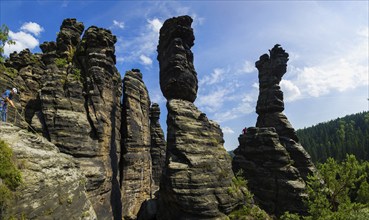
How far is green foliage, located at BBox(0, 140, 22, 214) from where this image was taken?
1163 centimetres

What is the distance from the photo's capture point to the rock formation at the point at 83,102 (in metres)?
32.9

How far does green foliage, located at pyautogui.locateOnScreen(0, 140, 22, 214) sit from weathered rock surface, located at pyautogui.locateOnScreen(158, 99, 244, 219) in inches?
751

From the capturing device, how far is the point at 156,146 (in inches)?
2793

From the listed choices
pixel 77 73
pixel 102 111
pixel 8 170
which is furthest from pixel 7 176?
pixel 77 73

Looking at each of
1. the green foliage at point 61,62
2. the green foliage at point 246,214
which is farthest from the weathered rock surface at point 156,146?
the green foliage at point 246,214

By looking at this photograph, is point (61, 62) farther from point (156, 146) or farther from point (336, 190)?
point (336, 190)

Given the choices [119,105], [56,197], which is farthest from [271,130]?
[56,197]

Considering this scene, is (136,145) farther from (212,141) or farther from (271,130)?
(271,130)

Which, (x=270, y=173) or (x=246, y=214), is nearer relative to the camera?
(x=246, y=214)

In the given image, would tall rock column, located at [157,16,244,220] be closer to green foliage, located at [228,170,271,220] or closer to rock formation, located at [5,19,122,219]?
green foliage, located at [228,170,271,220]

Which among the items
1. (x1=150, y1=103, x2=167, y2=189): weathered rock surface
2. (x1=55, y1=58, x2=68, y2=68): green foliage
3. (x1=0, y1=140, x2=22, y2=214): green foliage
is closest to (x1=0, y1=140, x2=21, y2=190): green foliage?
(x1=0, y1=140, x2=22, y2=214): green foliage

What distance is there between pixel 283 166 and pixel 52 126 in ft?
135

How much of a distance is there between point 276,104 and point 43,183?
55558 millimetres

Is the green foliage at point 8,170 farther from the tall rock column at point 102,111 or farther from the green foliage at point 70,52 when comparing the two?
the green foliage at point 70,52
